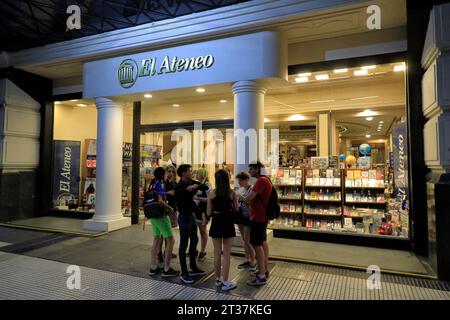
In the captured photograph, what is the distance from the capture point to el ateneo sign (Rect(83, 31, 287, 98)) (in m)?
4.73

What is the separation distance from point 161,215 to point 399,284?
3072 millimetres

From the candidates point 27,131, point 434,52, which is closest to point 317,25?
point 434,52

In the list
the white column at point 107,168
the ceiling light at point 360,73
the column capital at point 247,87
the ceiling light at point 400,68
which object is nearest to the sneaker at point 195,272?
the column capital at point 247,87

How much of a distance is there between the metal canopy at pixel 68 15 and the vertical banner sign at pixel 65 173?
109 inches

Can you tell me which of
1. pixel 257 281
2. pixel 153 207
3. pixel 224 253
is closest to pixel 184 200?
pixel 153 207

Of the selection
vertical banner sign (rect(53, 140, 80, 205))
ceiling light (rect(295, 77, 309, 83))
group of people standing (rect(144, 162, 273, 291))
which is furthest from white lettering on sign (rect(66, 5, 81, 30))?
ceiling light (rect(295, 77, 309, 83))

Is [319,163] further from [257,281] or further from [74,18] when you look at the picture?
[74,18]

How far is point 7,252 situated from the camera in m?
4.75

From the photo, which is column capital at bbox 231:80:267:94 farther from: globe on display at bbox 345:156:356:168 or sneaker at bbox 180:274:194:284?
sneaker at bbox 180:274:194:284

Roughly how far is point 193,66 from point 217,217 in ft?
10.6

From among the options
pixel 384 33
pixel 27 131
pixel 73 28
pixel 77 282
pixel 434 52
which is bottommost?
pixel 77 282

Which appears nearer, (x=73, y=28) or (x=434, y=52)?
(x=434, y=52)

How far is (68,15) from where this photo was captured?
6.30 meters

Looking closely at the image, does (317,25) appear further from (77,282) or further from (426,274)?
(77,282)
